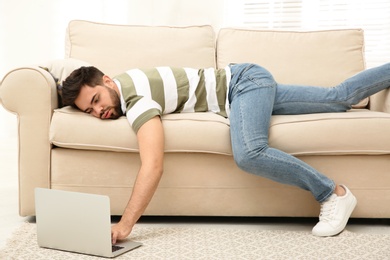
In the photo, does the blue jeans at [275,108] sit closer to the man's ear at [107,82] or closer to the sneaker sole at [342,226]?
the sneaker sole at [342,226]

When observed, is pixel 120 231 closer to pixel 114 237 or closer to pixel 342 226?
pixel 114 237

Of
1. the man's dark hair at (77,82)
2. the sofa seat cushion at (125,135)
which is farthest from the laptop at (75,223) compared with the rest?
the man's dark hair at (77,82)

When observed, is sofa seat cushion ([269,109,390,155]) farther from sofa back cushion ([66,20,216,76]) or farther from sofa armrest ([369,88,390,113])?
sofa back cushion ([66,20,216,76])

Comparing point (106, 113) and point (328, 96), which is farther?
point (328, 96)

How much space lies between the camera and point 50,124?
1853 millimetres

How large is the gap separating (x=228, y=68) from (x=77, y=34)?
84 centimetres

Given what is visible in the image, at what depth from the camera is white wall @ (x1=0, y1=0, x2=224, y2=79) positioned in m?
3.39

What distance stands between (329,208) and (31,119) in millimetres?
1123

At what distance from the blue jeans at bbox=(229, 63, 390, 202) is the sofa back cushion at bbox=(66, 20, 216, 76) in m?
0.45

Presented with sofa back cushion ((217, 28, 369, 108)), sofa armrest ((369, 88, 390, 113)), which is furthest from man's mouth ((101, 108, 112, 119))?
sofa armrest ((369, 88, 390, 113))

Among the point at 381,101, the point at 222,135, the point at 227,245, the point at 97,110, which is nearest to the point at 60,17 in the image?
the point at 97,110

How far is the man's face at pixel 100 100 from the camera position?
184 centimetres

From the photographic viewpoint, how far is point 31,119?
1856 mm

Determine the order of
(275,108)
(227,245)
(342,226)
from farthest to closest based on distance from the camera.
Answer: (275,108) < (342,226) < (227,245)
